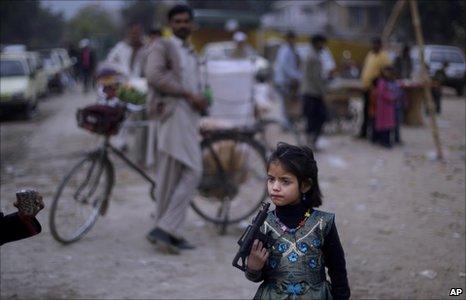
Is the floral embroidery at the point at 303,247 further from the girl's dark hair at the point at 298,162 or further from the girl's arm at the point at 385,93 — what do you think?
the girl's arm at the point at 385,93

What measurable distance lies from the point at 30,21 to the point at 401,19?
793cm

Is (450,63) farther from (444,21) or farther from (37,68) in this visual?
(37,68)

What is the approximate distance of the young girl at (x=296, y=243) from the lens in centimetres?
233

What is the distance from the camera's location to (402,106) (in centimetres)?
1279

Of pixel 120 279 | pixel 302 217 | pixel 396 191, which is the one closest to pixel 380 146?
pixel 396 191

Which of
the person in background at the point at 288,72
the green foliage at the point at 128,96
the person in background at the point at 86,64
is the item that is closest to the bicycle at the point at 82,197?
the green foliage at the point at 128,96

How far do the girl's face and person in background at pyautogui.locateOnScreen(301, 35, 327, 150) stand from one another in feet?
24.7

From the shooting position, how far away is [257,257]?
2252 mm

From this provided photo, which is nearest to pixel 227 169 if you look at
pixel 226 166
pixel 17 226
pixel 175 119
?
pixel 226 166

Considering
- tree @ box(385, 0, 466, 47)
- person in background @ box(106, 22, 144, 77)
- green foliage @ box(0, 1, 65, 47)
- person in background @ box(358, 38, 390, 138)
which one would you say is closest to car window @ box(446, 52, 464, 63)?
person in background @ box(358, 38, 390, 138)

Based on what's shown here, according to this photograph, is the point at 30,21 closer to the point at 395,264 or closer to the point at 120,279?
the point at 120,279

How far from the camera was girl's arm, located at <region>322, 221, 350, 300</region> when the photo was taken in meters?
2.37

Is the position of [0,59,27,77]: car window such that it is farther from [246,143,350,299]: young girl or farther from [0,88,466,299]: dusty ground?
[246,143,350,299]: young girl

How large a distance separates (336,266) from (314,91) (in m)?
7.60
